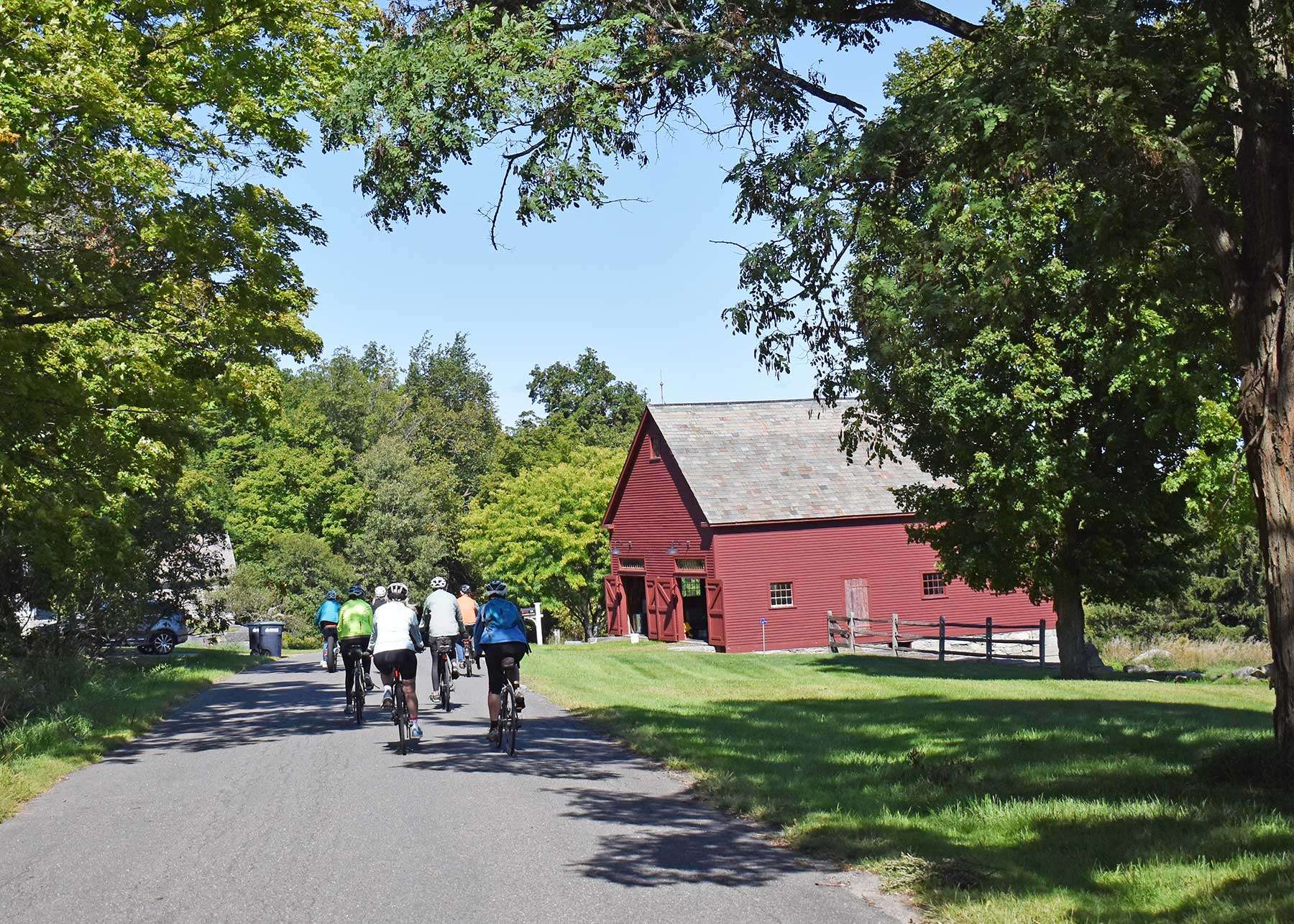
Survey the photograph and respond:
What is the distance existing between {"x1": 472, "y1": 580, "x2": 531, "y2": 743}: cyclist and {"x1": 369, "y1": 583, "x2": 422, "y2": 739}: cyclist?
2.72 feet

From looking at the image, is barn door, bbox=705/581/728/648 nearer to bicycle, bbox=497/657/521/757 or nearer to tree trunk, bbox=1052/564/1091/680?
tree trunk, bbox=1052/564/1091/680

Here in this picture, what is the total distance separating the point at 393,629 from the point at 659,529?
108 ft

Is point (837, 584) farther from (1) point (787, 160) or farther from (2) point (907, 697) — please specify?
(1) point (787, 160)

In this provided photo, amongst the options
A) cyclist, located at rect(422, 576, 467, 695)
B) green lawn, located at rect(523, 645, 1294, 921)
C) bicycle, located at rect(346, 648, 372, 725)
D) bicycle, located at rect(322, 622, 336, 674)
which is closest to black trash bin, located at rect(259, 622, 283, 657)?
bicycle, located at rect(322, 622, 336, 674)

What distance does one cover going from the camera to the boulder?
1491 inches

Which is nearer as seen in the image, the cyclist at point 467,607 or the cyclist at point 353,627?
the cyclist at point 353,627

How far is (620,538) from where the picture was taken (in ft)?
168

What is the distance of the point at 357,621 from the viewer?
58.0 ft

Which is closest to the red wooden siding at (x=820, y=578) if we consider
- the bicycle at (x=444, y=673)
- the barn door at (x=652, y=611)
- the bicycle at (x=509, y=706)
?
the barn door at (x=652, y=611)

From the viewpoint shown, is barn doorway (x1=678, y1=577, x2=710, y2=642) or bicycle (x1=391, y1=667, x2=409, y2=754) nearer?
bicycle (x1=391, y1=667, x2=409, y2=754)

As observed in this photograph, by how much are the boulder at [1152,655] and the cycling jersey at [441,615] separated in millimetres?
26789

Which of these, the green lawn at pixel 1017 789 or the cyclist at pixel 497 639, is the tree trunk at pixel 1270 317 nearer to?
the green lawn at pixel 1017 789

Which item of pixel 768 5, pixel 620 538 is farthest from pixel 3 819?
pixel 620 538

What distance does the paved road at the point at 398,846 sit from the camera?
7.32 m
